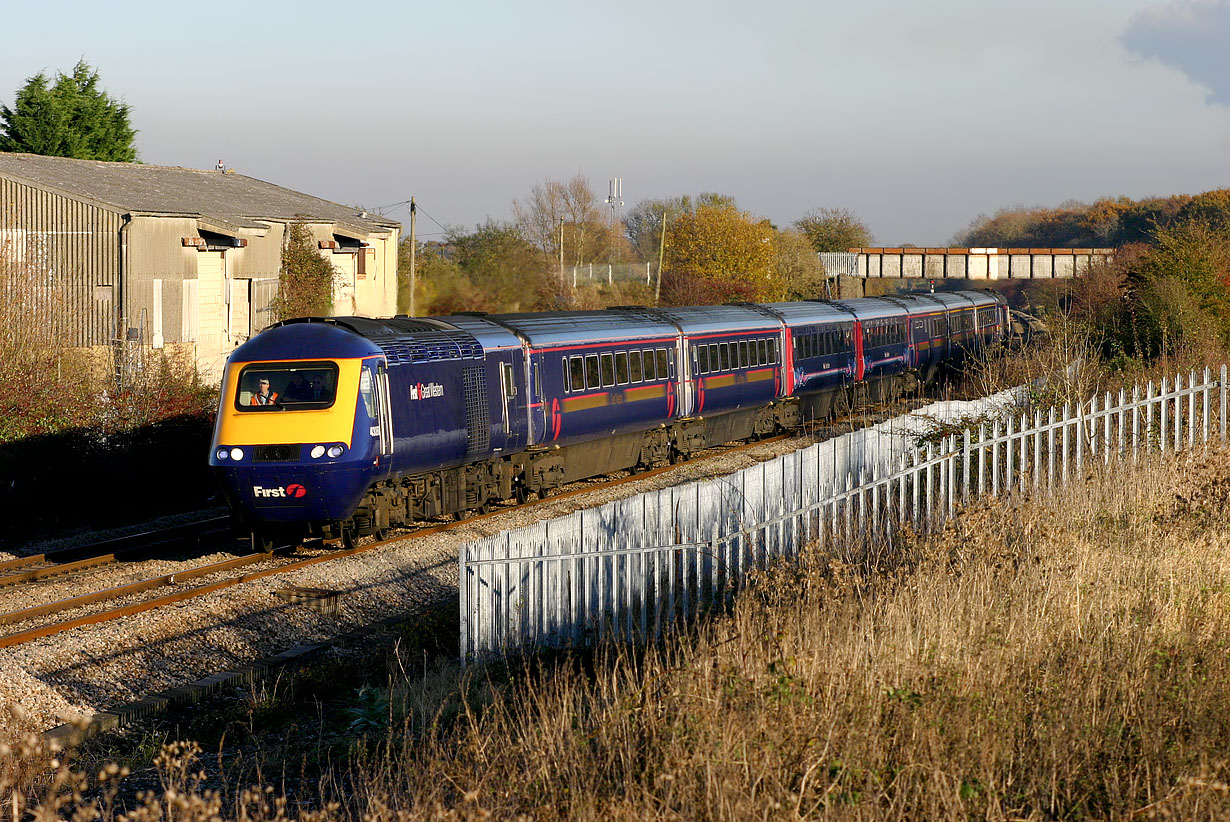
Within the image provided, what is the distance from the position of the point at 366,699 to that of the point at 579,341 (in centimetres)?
1040

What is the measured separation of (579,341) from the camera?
18812 mm

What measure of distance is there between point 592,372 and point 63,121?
4027cm

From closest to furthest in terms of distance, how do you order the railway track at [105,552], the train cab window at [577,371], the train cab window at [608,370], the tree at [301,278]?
the railway track at [105,552], the train cab window at [577,371], the train cab window at [608,370], the tree at [301,278]

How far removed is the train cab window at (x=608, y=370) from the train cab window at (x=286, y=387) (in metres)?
6.18

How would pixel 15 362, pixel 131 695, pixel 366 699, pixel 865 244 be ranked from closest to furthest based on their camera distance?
pixel 366 699, pixel 131 695, pixel 15 362, pixel 865 244

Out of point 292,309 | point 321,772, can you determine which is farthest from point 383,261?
point 321,772

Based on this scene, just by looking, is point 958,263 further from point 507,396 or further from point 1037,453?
point 1037,453

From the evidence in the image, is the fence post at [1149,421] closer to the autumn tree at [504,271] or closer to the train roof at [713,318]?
the train roof at [713,318]

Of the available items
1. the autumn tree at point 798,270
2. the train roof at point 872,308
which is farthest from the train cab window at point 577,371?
the autumn tree at point 798,270

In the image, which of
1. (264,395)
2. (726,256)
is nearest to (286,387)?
(264,395)

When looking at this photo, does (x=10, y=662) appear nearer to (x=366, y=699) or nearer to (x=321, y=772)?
(x=366, y=699)

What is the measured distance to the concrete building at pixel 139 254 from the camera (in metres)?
28.5

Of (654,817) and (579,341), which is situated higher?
(579,341)

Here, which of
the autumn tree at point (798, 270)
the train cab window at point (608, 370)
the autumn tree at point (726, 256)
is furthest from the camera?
the autumn tree at point (798, 270)
